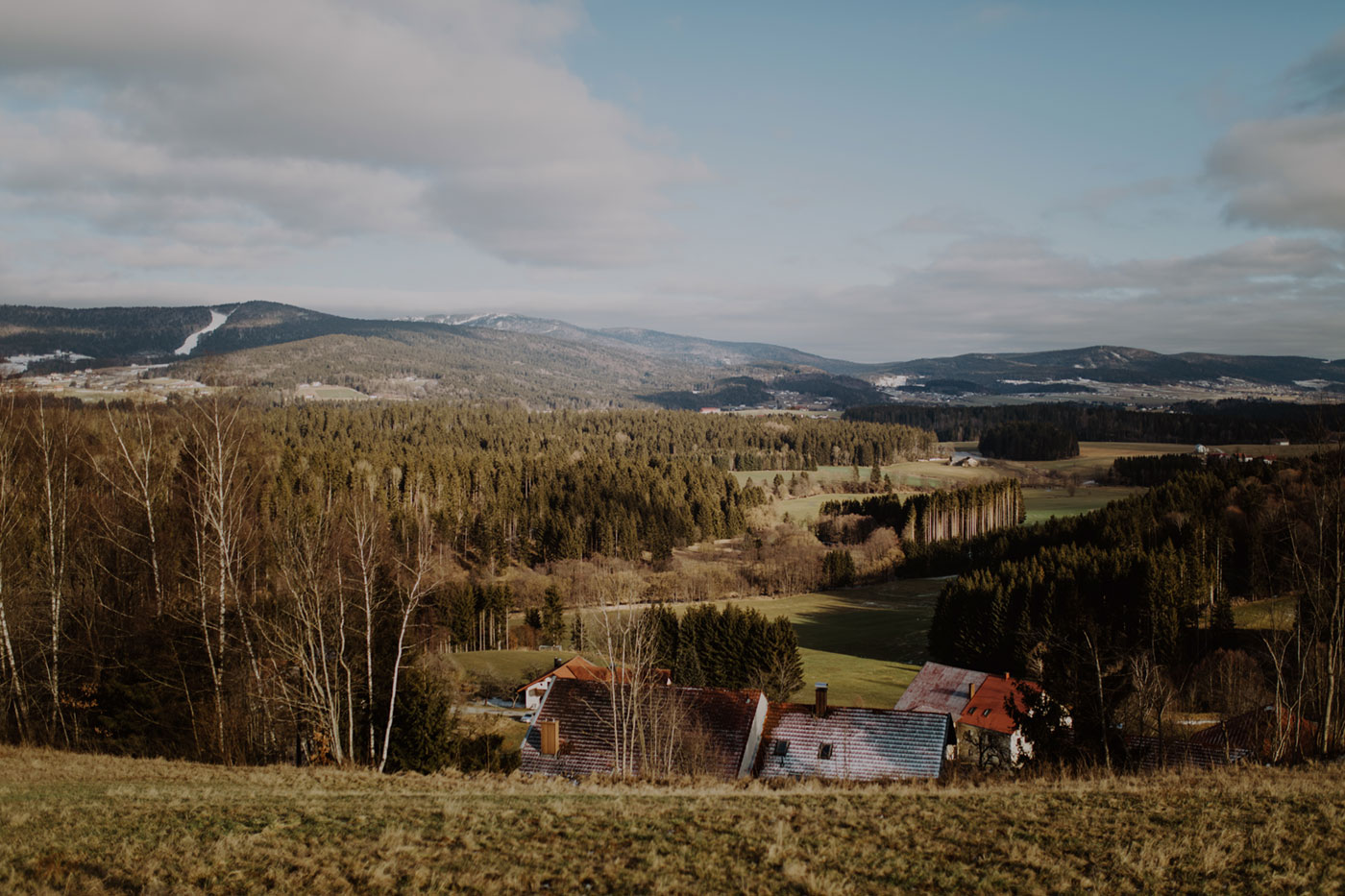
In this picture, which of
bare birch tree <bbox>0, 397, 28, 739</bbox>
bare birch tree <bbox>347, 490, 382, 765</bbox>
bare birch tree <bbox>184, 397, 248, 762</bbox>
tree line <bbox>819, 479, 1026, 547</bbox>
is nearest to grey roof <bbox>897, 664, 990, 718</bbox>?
bare birch tree <bbox>347, 490, 382, 765</bbox>

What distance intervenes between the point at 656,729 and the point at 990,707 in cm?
1747

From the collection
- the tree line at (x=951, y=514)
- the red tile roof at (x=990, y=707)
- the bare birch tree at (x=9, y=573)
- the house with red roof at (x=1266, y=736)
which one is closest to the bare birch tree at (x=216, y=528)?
the bare birch tree at (x=9, y=573)

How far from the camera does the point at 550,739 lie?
27094 mm

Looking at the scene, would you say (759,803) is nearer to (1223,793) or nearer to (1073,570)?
(1223,793)

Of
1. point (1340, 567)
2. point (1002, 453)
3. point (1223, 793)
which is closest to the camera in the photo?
point (1223, 793)

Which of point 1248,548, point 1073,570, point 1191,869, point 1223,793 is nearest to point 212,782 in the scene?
point 1191,869

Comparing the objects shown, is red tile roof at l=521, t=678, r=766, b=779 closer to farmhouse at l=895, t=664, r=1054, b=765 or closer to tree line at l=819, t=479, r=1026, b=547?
farmhouse at l=895, t=664, r=1054, b=765

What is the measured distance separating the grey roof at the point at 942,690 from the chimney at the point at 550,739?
56.0 feet

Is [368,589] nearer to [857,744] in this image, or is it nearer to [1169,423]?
[857,744]

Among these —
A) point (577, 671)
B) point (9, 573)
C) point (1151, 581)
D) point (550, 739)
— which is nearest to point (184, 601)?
point (9, 573)

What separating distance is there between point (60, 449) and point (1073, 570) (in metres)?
58.2

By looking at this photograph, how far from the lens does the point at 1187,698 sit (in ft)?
126

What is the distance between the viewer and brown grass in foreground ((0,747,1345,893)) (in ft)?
27.5

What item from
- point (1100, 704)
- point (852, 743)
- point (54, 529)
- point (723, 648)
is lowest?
point (723, 648)
